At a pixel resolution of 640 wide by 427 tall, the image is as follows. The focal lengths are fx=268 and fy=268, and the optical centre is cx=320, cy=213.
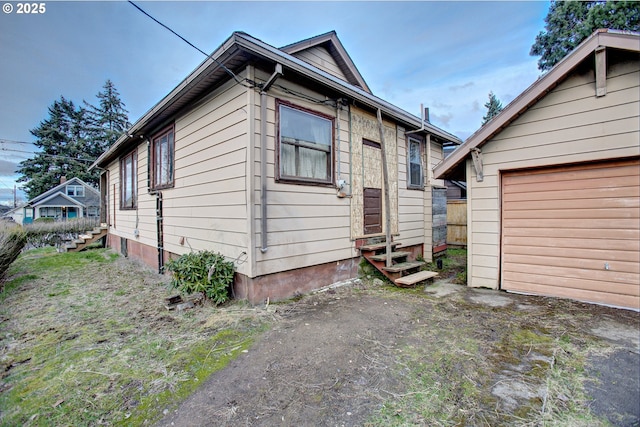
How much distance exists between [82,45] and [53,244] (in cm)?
1153

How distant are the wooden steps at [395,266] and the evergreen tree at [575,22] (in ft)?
56.0

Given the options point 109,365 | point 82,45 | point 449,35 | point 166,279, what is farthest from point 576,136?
point 82,45

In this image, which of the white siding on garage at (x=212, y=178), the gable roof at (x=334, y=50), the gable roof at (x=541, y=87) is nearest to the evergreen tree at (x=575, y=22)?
the gable roof at (x=334, y=50)

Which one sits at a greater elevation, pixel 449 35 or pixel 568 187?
pixel 449 35

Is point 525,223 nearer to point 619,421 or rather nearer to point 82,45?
point 619,421

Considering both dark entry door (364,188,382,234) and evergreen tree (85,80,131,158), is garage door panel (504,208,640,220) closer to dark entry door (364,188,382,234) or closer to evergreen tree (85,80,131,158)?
dark entry door (364,188,382,234)

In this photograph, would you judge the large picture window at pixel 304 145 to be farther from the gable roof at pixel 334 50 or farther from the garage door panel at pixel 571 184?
the garage door panel at pixel 571 184

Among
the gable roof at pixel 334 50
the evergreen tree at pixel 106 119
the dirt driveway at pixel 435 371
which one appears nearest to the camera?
the dirt driveway at pixel 435 371

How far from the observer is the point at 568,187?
3924 mm

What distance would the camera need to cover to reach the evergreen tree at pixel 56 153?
30.0m

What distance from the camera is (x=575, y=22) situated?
15.1 meters

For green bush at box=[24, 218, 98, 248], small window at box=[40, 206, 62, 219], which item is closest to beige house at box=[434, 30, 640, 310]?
green bush at box=[24, 218, 98, 248]

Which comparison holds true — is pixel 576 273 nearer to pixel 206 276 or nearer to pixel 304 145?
pixel 304 145

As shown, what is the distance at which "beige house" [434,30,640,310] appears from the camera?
3.43 meters
